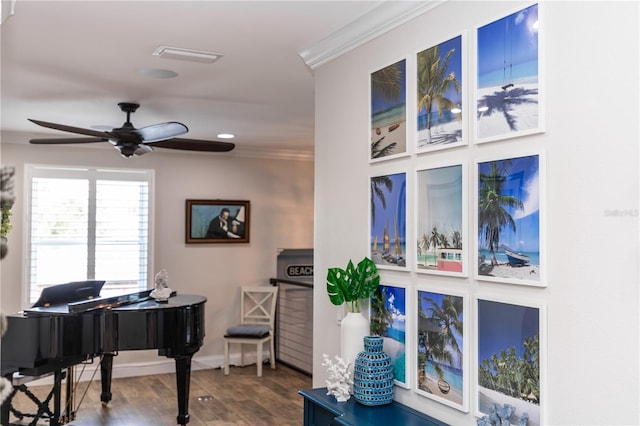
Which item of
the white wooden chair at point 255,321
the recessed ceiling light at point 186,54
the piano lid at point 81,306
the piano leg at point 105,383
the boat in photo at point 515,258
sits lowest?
the piano leg at point 105,383

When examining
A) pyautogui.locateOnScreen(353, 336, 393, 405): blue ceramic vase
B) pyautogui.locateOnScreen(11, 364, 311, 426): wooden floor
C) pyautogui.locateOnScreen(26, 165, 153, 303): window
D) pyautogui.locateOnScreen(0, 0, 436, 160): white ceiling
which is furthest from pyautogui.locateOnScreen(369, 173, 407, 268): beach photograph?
pyautogui.locateOnScreen(26, 165, 153, 303): window

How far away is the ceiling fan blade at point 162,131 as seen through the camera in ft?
13.7

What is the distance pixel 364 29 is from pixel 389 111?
47 centimetres

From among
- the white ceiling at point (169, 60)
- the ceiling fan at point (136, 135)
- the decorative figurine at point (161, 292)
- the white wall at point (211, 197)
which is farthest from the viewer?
the white wall at point (211, 197)

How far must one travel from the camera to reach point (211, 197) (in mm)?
7367

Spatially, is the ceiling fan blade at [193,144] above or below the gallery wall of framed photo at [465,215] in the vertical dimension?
above

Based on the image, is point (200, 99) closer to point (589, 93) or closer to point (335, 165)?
point (335, 165)

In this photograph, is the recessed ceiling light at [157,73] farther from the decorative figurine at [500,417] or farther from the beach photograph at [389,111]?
the decorative figurine at [500,417]

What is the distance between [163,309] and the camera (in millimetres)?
4672

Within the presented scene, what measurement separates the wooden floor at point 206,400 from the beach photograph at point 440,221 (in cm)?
309

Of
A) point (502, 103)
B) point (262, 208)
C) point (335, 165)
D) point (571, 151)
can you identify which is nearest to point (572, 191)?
point (571, 151)

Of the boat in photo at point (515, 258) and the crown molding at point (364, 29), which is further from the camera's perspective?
the crown molding at point (364, 29)

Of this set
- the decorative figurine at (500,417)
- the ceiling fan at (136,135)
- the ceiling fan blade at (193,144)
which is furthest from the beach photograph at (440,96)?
the ceiling fan blade at (193,144)

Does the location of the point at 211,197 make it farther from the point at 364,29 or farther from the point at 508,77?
the point at 508,77
